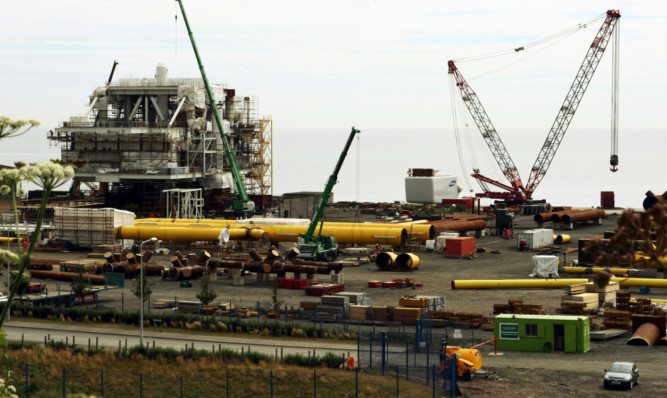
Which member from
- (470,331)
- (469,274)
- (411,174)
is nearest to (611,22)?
(411,174)

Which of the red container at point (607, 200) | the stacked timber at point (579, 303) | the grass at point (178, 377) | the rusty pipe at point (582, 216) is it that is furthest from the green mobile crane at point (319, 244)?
the red container at point (607, 200)

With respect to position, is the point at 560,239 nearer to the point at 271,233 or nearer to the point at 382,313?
the point at 271,233

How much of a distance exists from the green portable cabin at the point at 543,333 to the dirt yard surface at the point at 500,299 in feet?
2.48

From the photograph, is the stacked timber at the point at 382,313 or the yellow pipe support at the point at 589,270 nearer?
the stacked timber at the point at 382,313

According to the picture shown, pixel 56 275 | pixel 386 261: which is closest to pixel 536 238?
pixel 386 261

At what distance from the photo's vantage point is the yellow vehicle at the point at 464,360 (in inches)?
1790

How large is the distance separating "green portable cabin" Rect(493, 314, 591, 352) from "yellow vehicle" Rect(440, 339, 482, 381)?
19.0 feet

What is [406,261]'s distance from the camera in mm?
82500

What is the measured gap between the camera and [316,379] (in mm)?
44531

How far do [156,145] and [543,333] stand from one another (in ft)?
283

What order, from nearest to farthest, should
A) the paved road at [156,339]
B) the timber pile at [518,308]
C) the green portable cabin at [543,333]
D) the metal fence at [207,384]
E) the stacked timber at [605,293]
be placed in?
the metal fence at [207,384] → the green portable cabin at [543,333] → the paved road at [156,339] → the timber pile at [518,308] → the stacked timber at [605,293]

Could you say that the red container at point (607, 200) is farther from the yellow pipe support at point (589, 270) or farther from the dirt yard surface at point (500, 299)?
the yellow pipe support at point (589, 270)

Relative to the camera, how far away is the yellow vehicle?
45.5m

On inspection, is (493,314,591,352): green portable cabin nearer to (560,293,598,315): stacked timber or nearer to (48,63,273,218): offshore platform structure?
(560,293,598,315): stacked timber
